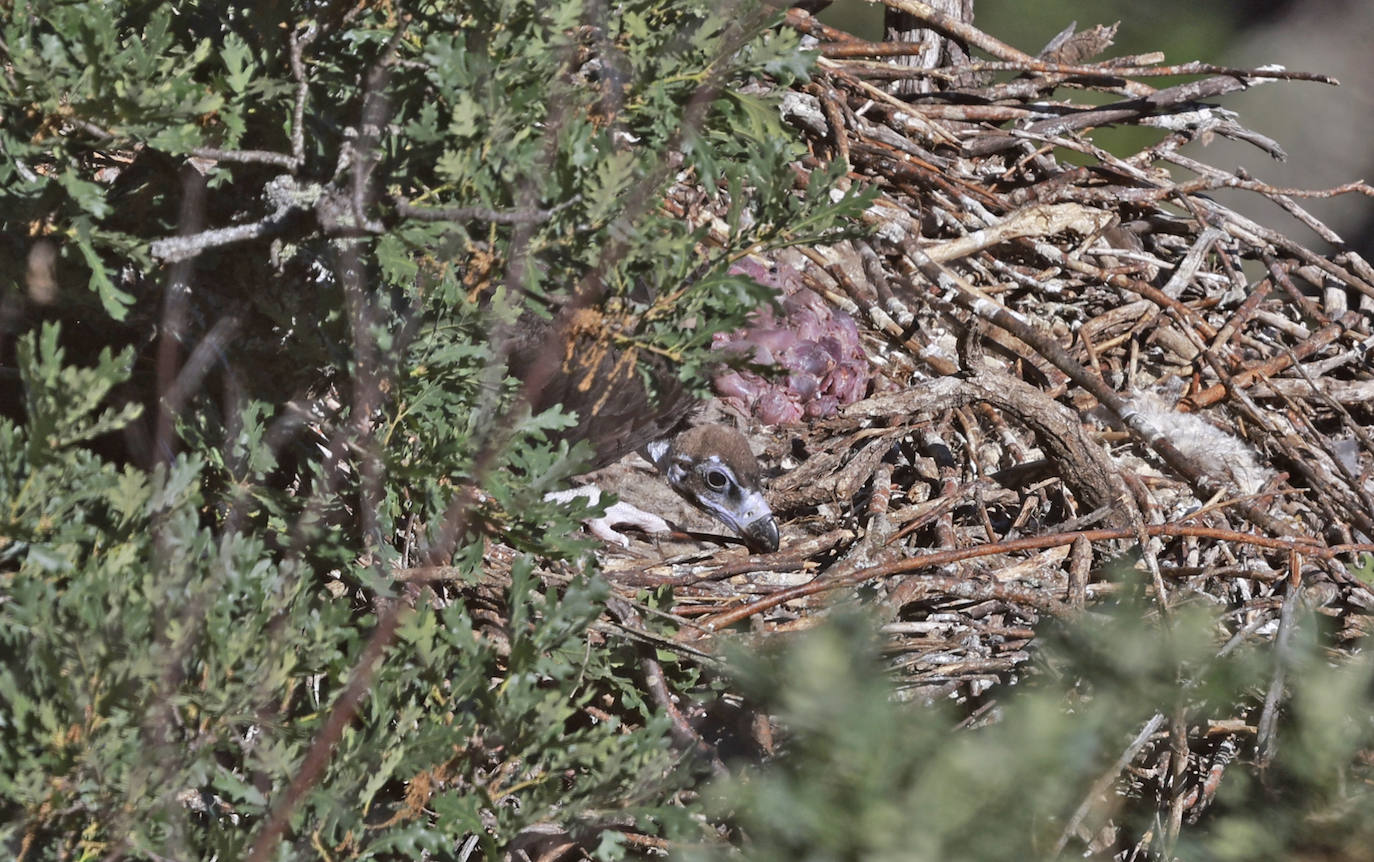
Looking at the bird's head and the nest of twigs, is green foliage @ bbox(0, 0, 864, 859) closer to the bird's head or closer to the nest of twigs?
the nest of twigs

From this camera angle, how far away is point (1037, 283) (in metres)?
3.06

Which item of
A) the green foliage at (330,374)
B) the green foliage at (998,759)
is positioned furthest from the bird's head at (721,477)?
the green foliage at (998,759)

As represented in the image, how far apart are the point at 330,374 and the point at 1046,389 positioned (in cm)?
181

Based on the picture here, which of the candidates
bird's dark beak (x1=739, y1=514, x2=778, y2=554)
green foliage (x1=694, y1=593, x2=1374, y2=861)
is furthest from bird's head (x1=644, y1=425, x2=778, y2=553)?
green foliage (x1=694, y1=593, x2=1374, y2=861)

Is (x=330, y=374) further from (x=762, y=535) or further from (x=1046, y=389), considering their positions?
(x=1046, y=389)

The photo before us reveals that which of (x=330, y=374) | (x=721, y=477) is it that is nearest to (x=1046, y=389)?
(x=721, y=477)

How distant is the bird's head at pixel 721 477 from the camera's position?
2547mm

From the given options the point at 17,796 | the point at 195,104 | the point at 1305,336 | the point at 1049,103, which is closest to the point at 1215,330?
the point at 1305,336

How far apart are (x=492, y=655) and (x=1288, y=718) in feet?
3.39

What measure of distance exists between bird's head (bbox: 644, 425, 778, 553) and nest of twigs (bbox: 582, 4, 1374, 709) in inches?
3.3

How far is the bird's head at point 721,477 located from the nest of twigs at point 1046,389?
83 millimetres

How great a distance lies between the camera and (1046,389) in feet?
9.33

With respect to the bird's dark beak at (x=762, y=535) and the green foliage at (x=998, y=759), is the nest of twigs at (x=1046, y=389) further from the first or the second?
the green foliage at (x=998, y=759)

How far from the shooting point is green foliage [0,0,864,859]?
127 cm
